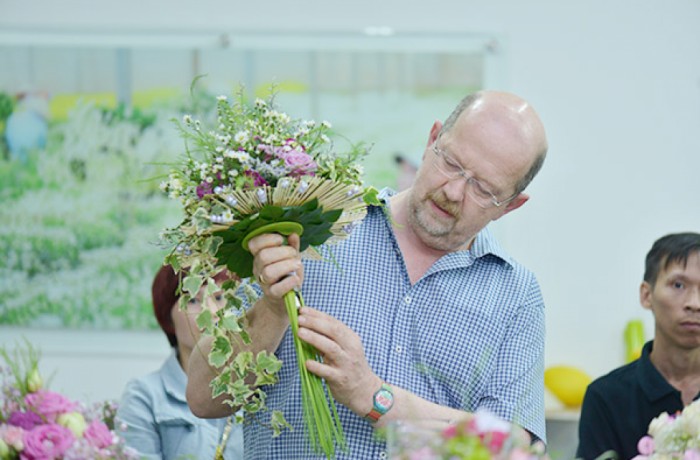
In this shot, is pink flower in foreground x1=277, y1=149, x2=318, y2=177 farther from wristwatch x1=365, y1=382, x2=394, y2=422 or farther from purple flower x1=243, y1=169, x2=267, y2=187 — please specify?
wristwatch x1=365, y1=382, x2=394, y2=422

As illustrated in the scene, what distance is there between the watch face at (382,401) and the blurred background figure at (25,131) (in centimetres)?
322

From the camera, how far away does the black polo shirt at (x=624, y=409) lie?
106 inches

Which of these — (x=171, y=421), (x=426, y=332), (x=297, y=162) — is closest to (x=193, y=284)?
(x=297, y=162)

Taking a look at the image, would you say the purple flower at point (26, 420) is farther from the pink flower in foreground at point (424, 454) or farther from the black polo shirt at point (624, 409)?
the black polo shirt at point (624, 409)

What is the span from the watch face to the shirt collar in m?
1.13

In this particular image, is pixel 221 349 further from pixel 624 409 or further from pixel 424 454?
pixel 624 409

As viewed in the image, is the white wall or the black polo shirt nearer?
the black polo shirt

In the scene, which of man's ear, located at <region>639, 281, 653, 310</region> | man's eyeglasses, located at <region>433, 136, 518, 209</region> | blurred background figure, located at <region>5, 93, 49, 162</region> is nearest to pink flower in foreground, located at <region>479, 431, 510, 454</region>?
man's eyeglasses, located at <region>433, 136, 518, 209</region>

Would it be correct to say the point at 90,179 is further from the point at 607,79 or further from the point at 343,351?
the point at 343,351

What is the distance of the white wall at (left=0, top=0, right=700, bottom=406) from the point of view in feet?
14.7

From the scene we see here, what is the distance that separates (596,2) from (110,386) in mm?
2718

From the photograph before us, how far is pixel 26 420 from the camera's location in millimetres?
1623

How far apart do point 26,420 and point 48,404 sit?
4cm

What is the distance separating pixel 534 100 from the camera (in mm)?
4492
